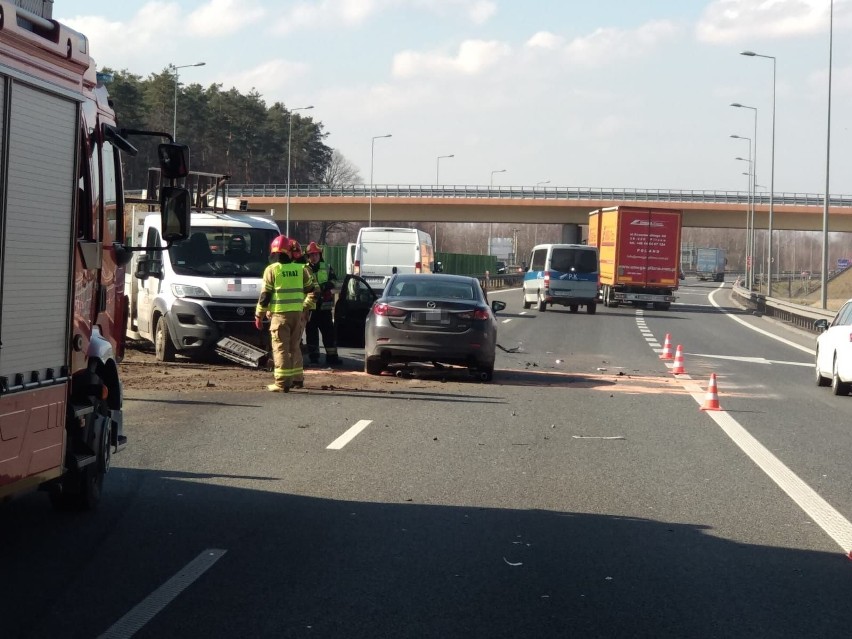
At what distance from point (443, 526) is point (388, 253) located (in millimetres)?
23732

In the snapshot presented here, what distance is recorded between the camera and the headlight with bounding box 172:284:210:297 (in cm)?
1755

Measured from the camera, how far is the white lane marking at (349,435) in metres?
10.6

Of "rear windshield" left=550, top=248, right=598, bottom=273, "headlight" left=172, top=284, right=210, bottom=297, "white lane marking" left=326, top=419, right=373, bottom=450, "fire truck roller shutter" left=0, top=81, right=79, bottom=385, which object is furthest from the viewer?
"rear windshield" left=550, top=248, right=598, bottom=273

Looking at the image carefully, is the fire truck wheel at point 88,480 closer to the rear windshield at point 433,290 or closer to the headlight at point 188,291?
the rear windshield at point 433,290

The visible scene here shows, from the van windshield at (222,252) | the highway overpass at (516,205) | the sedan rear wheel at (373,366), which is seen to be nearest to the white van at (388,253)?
the van windshield at (222,252)

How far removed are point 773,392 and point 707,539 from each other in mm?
10453

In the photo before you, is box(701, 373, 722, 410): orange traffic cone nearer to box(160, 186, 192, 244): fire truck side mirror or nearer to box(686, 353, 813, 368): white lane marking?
box(160, 186, 192, 244): fire truck side mirror

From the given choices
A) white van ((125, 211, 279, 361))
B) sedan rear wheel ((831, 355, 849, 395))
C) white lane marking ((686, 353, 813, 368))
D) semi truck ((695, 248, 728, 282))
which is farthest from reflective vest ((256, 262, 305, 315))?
semi truck ((695, 248, 728, 282))

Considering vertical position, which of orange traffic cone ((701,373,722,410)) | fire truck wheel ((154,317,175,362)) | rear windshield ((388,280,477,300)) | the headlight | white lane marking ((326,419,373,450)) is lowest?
white lane marking ((326,419,373,450))

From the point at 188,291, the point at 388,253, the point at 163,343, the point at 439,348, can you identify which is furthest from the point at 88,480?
the point at 388,253

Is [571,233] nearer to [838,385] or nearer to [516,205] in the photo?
[516,205]

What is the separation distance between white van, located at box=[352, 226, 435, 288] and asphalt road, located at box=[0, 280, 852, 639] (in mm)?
16450

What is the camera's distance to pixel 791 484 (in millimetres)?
9250

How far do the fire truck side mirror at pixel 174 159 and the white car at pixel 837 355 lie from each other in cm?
1144
